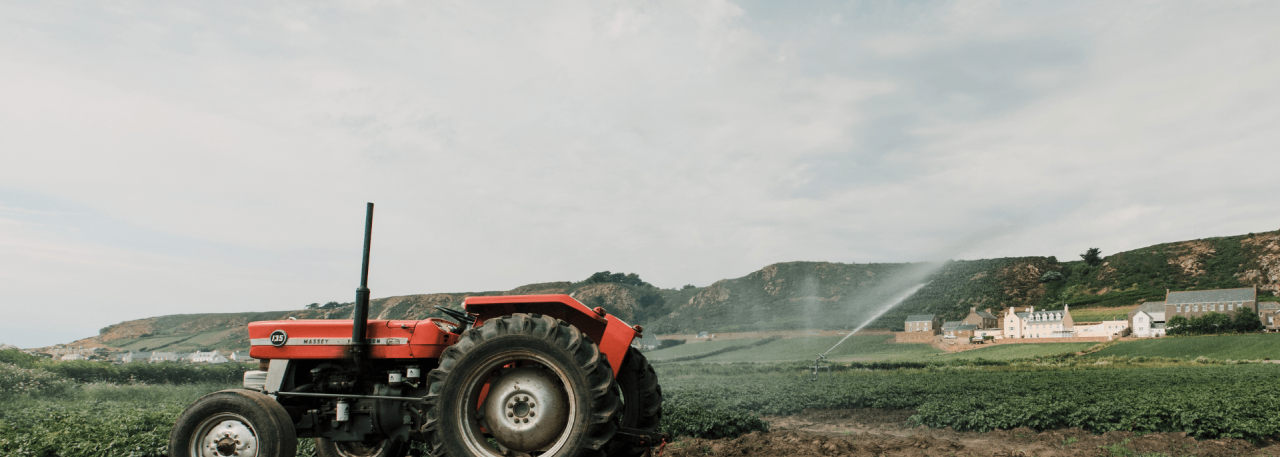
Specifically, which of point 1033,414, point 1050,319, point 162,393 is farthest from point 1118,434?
point 1050,319

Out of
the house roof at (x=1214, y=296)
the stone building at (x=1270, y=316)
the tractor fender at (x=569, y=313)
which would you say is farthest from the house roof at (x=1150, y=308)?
the tractor fender at (x=569, y=313)

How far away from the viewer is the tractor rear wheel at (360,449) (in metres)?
6.27

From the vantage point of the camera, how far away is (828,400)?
56.0 ft

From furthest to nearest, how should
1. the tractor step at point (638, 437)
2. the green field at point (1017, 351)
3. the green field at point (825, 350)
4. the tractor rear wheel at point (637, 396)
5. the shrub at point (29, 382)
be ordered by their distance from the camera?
the green field at point (825, 350)
the green field at point (1017, 351)
the shrub at point (29, 382)
the tractor rear wheel at point (637, 396)
the tractor step at point (638, 437)

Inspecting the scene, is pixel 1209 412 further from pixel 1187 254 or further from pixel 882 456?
pixel 1187 254

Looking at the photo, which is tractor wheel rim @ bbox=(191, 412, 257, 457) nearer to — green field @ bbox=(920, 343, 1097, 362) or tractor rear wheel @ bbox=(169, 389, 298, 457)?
tractor rear wheel @ bbox=(169, 389, 298, 457)

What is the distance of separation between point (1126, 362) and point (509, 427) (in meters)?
43.6

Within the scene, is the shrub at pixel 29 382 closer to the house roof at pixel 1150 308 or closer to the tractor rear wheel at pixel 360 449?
the tractor rear wheel at pixel 360 449

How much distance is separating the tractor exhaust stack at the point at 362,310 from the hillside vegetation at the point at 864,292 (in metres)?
56.2

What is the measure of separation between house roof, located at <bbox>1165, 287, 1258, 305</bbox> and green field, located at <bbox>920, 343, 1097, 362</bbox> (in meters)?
17.5

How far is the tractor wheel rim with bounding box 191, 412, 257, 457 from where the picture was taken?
5043mm

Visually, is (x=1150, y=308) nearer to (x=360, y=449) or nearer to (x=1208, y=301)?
(x=1208, y=301)

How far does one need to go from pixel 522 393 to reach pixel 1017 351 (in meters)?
54.2

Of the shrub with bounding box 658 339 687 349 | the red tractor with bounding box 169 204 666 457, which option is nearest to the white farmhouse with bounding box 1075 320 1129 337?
the shrub with bounding box 658 339 687 349
